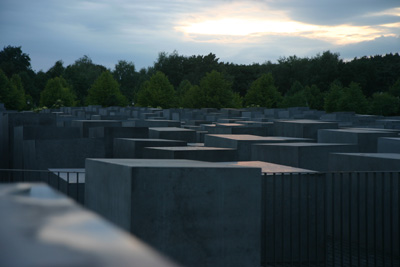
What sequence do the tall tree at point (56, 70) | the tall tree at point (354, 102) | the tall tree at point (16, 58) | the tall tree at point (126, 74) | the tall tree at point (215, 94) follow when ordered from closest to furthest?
the tall tree at point (354, 102) → the tall tree at point (215, 94) → the tall tree at point (56, 70) → the tall tree at point (126, 74) → the tall tree at point (16, 58)

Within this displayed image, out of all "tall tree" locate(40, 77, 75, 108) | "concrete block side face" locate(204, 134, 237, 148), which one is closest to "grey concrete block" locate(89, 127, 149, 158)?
"concrete block side face" locate(204, 134, 237, 148)

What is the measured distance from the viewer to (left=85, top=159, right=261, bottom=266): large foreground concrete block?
22.6ft

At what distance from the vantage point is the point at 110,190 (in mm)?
7621

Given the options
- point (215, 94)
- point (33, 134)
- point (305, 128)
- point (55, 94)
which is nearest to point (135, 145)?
point (33, 134)

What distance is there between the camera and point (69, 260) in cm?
143

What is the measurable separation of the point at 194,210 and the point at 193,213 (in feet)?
0.14

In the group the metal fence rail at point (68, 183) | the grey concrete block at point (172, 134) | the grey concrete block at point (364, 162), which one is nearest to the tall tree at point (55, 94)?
the grey concrete block at point (172, 134)

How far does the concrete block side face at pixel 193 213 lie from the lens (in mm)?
6898

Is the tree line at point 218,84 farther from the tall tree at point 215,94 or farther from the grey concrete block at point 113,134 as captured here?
the grey concrete block at point 113,134

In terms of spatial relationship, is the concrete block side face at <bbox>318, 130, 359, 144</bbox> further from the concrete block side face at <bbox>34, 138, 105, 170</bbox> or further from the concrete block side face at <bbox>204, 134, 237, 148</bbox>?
the concrete block side face at <bbox>34, 138, 105, 170</bbox>

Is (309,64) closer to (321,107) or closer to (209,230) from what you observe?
(321,107)

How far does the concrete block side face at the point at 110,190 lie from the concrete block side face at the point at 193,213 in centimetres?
19

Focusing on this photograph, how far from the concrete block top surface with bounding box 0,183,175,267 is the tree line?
5359 cm

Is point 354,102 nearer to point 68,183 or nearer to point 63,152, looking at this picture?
point 63,152
